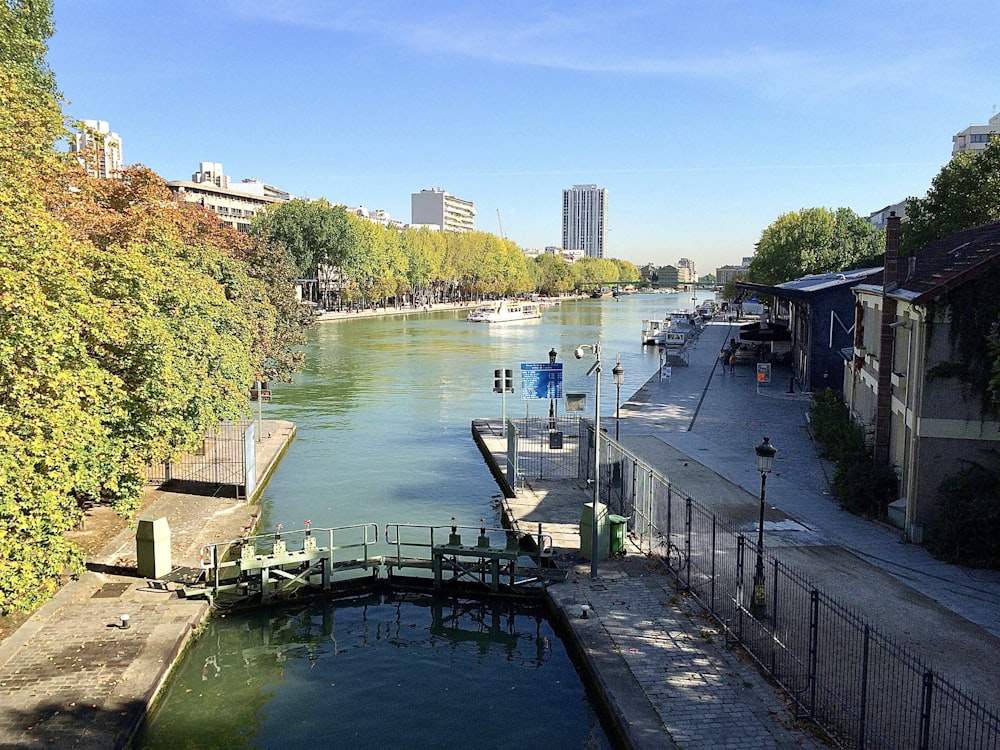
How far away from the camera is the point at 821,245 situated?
247 ft

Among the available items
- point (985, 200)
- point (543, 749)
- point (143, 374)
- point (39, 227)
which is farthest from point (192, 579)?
point (985, 200)

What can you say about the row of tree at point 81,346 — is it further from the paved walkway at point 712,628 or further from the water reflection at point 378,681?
the paved walkway at point 712,628

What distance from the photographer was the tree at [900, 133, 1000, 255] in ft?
126

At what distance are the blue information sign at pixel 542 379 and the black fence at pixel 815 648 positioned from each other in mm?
7466

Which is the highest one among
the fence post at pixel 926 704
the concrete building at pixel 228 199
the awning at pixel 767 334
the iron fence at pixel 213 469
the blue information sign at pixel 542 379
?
the concrete building at pixel 228 199

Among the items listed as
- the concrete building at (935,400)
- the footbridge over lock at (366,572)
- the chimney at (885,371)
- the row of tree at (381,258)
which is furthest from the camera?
the row of tree at (381,258)

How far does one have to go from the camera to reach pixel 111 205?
28797 millimetres

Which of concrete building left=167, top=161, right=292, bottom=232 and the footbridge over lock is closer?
the footbridge over lock

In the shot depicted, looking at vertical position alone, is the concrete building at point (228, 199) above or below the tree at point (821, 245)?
above

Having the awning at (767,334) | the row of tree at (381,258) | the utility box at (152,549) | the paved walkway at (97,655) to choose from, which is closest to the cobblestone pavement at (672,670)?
the paved walkway at (97,655)

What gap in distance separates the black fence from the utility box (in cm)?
999

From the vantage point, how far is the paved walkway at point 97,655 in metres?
11.2

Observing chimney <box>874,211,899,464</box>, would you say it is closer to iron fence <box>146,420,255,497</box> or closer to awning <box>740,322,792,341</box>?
iron fence <box>146,420,255,497</box>

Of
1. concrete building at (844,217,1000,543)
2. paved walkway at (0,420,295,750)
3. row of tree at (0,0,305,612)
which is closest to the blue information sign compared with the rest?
row of tree at (0,0,305,612)
